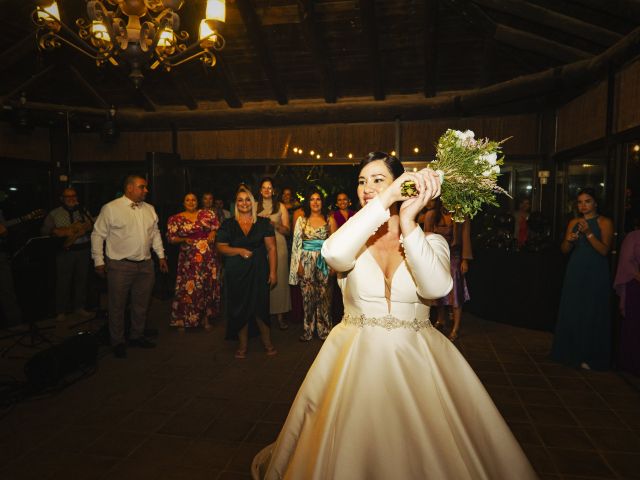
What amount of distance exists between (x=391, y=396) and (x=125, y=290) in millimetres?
4170

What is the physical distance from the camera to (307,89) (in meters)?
8.62

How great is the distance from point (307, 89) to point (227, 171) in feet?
12.8

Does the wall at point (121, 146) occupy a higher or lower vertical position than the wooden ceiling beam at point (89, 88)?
lower

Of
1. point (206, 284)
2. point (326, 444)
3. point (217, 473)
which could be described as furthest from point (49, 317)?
point (326, 444)

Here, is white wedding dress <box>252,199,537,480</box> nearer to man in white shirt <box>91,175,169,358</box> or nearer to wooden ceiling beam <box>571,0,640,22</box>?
man in white shirt <box>91,175,169,358</box>

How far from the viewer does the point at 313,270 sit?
5754mm

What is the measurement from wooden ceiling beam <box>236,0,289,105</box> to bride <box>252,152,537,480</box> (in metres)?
5.84

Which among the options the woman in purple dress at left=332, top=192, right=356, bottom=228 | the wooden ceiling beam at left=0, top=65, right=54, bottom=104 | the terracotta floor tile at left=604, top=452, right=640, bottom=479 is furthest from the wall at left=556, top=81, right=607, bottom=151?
the wooden ceiling beam at left=0, top=65, right=54, bottom=104

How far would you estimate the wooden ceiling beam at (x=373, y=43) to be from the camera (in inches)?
257

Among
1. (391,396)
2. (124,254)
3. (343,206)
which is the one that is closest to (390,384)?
(391,396)

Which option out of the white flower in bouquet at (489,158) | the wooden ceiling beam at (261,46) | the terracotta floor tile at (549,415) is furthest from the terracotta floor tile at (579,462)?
the wooden ceiling beam at (261,46)

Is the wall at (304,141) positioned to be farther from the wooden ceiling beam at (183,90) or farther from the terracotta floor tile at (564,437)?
the terracotta floor tile at (564,437)

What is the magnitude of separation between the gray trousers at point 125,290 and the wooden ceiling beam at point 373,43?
4.64 m

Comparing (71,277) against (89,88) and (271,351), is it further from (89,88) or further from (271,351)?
(89,88)
